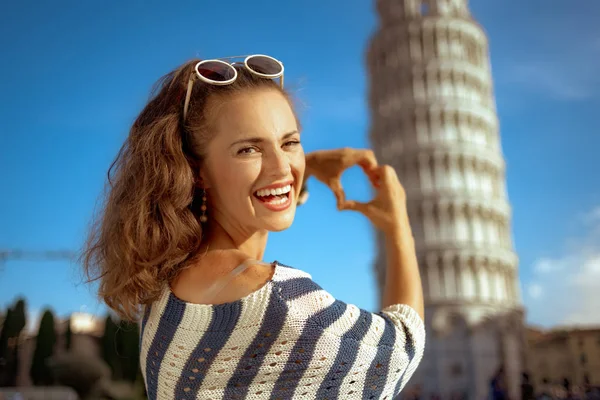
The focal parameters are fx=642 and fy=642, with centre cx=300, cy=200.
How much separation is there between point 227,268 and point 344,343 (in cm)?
27

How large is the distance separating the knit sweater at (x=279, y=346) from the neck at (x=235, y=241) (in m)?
0.15

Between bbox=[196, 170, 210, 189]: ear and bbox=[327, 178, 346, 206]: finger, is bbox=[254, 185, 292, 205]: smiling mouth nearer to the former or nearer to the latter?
bbox=[196, 170, 210, 189]: ear

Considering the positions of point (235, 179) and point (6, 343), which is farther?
point (6, 343)

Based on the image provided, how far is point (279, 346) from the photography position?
1214 mm

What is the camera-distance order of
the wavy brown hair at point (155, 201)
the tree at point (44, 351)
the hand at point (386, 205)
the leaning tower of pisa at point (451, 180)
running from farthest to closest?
the tree at point (44, 351) < the leaning tower of pisa at point (451, 180) < the hand at point (386, 205) < the wavy brown hair at point (155, 201)

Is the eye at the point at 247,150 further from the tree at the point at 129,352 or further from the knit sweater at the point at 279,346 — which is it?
the tree at the point at 129,352

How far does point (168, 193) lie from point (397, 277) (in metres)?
0.59

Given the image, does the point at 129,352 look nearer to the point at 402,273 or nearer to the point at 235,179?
the point at 402,273

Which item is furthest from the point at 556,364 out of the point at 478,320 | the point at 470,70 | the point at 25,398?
the point at 25,398

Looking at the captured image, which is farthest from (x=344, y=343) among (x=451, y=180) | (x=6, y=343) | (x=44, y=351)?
(x=6, y=343)

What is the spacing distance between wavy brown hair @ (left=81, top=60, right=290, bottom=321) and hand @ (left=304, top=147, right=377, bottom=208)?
14.4 inches

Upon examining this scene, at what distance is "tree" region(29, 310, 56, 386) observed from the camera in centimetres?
3271

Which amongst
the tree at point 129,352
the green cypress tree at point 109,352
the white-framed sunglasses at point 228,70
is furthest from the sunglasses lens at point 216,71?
the green cypress tree at point 109,352

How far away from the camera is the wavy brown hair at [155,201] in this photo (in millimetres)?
1342
